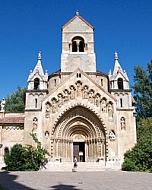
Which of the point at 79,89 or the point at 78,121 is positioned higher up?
the point at 79,89

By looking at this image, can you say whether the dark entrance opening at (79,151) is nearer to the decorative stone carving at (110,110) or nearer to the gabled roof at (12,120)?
the decorative stone carving at (110,110)

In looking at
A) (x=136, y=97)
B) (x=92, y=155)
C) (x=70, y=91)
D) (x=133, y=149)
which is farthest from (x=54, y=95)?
(x=136, y=97)

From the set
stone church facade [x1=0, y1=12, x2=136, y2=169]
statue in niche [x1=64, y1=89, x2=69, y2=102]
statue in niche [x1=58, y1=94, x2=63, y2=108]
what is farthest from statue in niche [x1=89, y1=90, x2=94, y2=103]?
statue in niche [x1=58, y1=94, x2=63, y2=108]

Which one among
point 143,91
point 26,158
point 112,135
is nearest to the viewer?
point 26,158

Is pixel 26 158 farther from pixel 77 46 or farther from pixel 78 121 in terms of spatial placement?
pixel 77 46

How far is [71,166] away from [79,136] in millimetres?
4433

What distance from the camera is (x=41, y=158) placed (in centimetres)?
2673

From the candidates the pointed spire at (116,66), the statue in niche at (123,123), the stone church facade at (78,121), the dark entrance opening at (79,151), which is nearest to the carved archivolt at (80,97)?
the stone church facade at (78,121)

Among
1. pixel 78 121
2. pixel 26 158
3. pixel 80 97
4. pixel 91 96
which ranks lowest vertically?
pixel 26 158

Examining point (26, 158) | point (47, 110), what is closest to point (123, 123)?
point (47, 110)

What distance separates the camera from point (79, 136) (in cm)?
3078

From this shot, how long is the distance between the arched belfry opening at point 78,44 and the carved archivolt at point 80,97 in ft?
28.0

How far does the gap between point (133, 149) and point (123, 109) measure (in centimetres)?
511

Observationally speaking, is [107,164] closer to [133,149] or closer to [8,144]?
[133,149]
